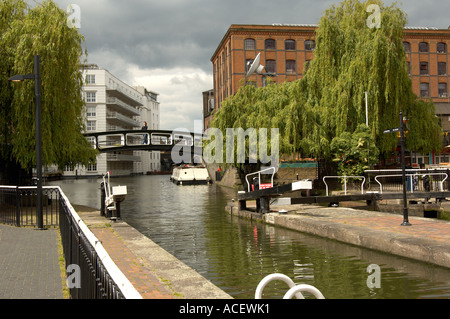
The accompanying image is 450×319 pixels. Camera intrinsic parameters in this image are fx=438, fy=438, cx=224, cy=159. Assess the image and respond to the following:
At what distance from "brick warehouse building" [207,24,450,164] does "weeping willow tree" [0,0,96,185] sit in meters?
34.0

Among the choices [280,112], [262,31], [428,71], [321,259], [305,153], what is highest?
[262,31]

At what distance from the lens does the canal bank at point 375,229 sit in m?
8.46

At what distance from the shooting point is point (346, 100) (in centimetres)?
2408

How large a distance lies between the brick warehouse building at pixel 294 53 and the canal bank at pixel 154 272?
143 ft

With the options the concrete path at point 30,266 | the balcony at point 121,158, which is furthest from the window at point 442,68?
the concrete path at point 30,266

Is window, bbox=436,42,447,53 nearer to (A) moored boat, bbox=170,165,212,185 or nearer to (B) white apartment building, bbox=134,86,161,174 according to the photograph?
(A) moored boat, bbox=170,165,212,185

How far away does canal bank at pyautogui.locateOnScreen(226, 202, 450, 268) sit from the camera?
27.8ft

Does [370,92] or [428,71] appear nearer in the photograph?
[370,92]

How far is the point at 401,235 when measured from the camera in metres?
Result: 9.84

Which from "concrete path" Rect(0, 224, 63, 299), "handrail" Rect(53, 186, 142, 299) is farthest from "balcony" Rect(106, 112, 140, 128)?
"handrail" Rect(53, 186, 142, 299)

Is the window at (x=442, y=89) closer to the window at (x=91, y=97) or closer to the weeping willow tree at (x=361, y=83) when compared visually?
the weeping willow tree at (x=361, y=83)

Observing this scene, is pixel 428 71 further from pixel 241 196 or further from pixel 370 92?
pixel 241 196
